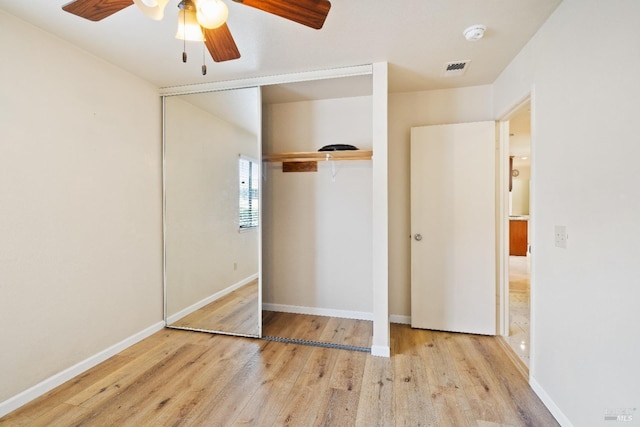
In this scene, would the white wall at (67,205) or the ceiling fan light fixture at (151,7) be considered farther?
the white wall at (67,205)

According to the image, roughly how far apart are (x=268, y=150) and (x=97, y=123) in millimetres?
1672

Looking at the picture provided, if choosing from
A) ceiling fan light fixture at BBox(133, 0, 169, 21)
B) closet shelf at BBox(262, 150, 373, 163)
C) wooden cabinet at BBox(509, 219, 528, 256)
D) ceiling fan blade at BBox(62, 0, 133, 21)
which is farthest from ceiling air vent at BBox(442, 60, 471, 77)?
wooden cabinet at BBox(509, 219, 528, 256)

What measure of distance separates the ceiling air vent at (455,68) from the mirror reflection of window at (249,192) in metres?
1.94

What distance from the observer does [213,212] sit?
311 cm

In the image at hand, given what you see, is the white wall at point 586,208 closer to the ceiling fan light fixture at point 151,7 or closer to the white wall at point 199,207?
the ceiling fan light fixture at point 151,7

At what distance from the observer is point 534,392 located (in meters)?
2.05

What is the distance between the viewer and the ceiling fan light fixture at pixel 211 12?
129 cm

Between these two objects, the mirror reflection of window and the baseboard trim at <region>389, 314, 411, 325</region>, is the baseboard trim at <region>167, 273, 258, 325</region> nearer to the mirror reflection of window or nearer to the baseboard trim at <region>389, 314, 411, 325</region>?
the mirror reflection of window

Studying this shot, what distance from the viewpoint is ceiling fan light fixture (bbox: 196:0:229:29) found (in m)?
1.29

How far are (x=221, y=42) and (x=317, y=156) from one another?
1.75 metres

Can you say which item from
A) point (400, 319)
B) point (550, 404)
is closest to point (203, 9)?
point (550, 404)

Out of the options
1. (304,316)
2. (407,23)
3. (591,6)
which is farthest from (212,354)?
(591,6)

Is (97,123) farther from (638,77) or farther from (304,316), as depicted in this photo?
(638,77)

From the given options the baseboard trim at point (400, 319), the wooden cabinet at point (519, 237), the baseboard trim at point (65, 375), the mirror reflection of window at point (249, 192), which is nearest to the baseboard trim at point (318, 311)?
the baseboard trim at point (400, 319)
